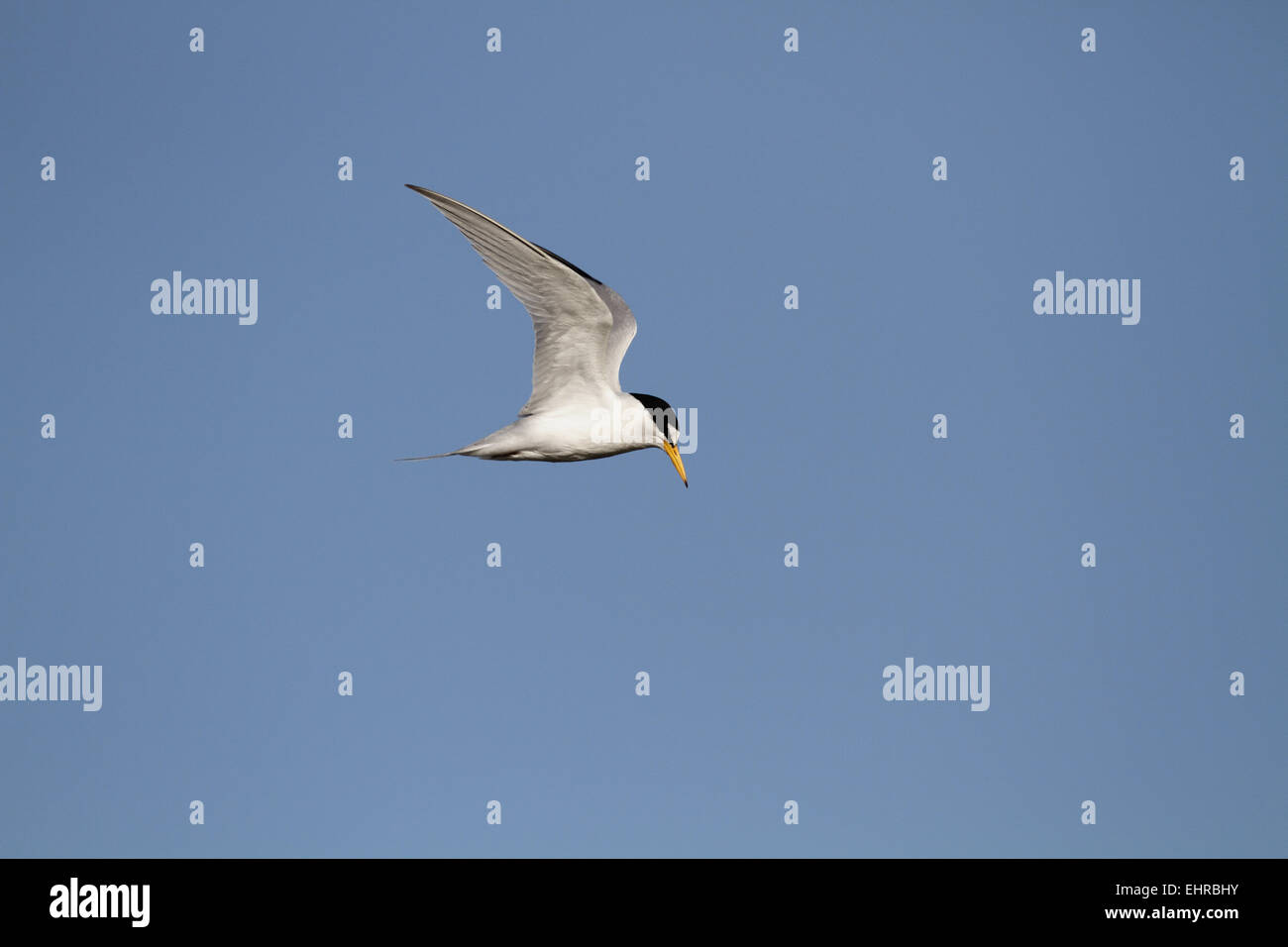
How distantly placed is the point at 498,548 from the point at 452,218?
7307 millimetres

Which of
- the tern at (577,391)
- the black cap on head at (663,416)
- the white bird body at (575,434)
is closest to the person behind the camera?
the tern at (577,391)

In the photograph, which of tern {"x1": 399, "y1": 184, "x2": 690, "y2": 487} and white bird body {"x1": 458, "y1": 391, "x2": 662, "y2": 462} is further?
white bird body {"x1": 458, "y1": 391, "x2": 662, "y2": 462}

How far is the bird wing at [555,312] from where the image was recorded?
1226 centimetres

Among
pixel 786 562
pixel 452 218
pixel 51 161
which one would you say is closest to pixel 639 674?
pixel 786 562

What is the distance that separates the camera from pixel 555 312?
13.2 m

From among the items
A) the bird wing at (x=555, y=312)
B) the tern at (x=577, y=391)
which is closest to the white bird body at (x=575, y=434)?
the tern at (x=577, y=391)

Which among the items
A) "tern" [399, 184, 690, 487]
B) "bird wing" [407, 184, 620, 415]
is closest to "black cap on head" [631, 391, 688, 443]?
"tern" [399, 184, 690, 487]

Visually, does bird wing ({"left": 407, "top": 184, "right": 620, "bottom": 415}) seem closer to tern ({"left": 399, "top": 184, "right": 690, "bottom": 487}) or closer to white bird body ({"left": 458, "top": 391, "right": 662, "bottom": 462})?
tern ({"left": 399, "top": 184, "right": 690, "bottom": 487})

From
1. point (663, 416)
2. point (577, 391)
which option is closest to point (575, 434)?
point (577, 391)

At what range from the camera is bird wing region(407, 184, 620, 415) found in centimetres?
1226

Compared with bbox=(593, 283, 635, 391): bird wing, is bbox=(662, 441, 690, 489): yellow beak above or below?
below

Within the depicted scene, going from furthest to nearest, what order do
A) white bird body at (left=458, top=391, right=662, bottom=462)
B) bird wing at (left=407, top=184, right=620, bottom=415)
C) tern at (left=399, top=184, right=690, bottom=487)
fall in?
white bird body at (left=458, top=391, right=662, bottom=462)
tern at (left=399, top=184, right=690, bottom=487)
bird wing at (left=407, top=184, right=620, bottom=415)

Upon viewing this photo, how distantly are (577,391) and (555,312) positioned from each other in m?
0.83

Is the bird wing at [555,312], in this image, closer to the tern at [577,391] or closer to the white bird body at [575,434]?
the tern at [577,391]
